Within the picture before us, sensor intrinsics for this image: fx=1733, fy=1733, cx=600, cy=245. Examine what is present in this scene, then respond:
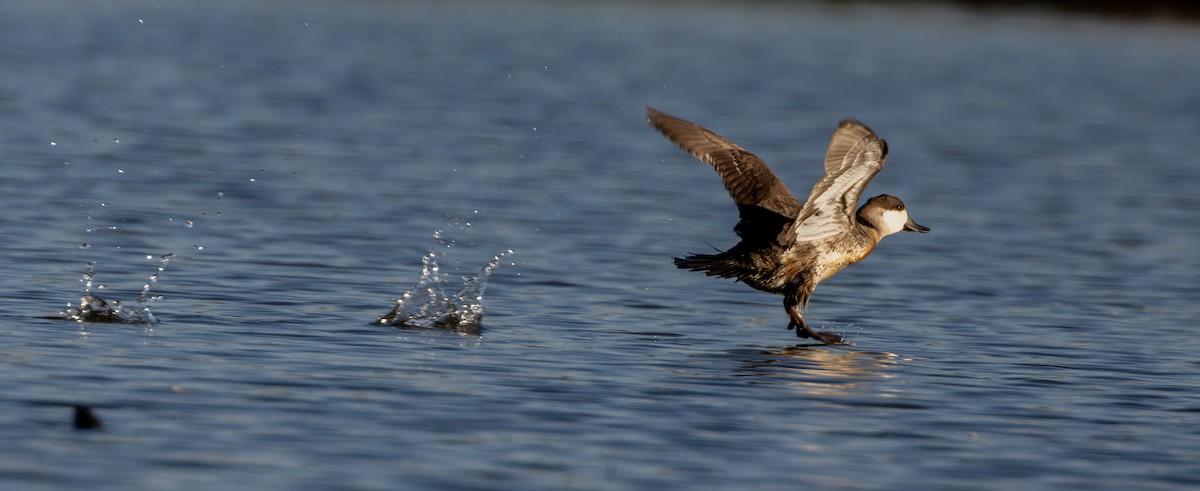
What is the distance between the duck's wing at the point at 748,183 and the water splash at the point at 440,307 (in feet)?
5.00

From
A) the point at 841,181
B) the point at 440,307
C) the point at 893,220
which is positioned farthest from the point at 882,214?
the point at 440,307

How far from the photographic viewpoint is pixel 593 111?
22.9 metres

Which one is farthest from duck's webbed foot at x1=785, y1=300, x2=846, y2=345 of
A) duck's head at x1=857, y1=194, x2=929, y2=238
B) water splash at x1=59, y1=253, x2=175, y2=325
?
water splash at x1=59, y1=253, x2=175, y2=325

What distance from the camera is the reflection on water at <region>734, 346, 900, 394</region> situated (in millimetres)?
8594

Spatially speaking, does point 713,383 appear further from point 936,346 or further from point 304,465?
point 304,465

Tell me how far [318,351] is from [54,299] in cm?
180

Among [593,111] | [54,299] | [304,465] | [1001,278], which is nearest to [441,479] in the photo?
[304,465]

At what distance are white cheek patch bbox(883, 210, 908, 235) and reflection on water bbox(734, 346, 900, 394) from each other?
1066mm

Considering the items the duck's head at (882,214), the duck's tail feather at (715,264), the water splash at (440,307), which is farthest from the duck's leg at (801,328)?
the water splash at (440,307)

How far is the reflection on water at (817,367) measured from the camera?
8.59 m

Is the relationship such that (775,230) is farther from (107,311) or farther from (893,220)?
(107,311)

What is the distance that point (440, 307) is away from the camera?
32.3 ft

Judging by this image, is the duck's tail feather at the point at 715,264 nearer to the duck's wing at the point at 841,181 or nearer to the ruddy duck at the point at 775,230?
the ruddy duck at the point at 775,230

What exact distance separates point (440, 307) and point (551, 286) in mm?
1500
